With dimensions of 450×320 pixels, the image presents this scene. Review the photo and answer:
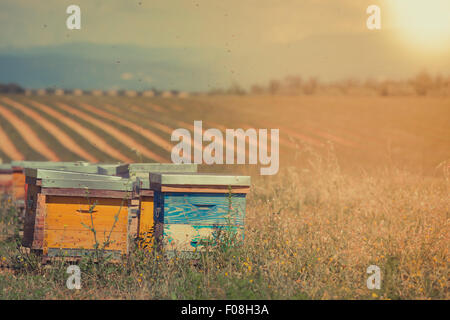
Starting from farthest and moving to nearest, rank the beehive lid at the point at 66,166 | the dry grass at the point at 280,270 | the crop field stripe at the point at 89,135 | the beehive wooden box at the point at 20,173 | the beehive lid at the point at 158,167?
the crop field stripe at the point at 89,135, the beehive wooden box at the point at 20,173, the beehive lid at the point at 66,166, the beehive lid at the point at 158,167, the dry grass at the point at 280,270

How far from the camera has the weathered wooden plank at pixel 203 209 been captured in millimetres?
5516

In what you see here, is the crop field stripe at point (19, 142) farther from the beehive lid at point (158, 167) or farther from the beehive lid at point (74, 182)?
the beehive lid at point (74, 182)

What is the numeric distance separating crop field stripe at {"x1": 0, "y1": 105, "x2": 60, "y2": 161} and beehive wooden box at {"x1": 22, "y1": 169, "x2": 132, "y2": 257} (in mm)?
14142

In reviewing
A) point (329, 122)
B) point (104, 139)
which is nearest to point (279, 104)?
point (329, 122)

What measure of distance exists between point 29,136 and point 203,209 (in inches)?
753

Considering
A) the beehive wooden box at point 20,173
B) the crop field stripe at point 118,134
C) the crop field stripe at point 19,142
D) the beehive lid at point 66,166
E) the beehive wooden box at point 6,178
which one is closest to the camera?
the beehive lid at point 66,166

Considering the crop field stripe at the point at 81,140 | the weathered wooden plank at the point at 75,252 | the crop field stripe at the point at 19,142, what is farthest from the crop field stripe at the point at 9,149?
the weathered wooden plank at the point at 75,252

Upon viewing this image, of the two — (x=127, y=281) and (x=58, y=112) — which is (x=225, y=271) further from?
(x=58, y=112)

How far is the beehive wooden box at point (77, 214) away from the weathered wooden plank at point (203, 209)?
472mm

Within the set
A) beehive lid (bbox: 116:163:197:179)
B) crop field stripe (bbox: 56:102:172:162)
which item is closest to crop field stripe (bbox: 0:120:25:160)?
crop field stripe (bbox: 56:102:172:162)

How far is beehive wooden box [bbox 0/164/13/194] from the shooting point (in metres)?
10.1

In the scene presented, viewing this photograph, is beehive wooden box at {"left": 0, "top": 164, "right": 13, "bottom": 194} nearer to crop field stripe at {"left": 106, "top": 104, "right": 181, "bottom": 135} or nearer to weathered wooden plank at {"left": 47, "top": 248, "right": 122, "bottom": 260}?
weathered wooden plank at {"left": 47, "top": 248, "right": 122, "bottom": 260}

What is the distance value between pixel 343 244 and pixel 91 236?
2.83m

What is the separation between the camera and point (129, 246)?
5.66 meters
